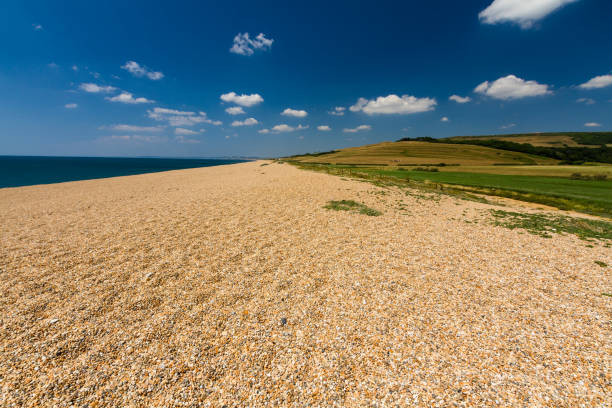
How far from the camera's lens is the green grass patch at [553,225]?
11.8 meters

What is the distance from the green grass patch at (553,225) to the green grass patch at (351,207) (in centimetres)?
729

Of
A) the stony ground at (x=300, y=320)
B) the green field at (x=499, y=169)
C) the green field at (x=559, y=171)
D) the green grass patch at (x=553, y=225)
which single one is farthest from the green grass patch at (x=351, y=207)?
the green field at (x=559, y=171)

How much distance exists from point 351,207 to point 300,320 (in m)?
12.1

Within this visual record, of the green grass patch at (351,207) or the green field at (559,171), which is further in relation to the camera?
the green field at (559,171)

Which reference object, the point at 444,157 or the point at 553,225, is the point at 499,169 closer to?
the point at 444,157

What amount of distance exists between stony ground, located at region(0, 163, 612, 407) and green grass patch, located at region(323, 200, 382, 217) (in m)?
4.40

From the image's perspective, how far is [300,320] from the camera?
5.34 m

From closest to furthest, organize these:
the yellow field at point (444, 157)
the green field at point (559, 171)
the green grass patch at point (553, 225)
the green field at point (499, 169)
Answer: the green grass patch at point (553, 225) → the green field at point (499, 169) → the green field at point (559, 171) → the yellow field at point (444, 157)

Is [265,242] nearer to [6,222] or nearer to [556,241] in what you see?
[556,241]

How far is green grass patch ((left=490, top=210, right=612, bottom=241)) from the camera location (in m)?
11.8

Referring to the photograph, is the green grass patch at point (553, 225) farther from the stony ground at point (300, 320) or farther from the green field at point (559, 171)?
the green field at point (559, 171)

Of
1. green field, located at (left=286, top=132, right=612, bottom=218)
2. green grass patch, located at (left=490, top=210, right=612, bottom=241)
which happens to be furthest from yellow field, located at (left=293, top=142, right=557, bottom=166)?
green grass patch, located at (left=490, top=210, right=612, bottom=241)

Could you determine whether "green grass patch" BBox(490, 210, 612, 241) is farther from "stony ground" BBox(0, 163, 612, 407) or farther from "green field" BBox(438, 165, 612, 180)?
"green field" BBox(438, 165, 612, 180)

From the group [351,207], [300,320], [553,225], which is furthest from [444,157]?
[300,320]
